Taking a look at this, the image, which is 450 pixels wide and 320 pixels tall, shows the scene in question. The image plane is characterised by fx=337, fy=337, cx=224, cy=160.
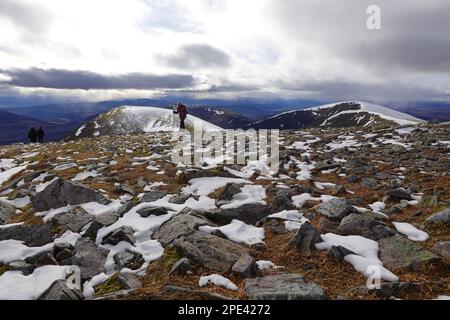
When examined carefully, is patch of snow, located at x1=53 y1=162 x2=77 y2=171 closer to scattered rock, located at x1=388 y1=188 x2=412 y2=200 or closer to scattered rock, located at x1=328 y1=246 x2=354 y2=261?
A: scattered rock, located at x1=328 y1=246 x2=354 y2=261

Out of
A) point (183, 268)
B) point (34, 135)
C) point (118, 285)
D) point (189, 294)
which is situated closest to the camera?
point (189, 294)

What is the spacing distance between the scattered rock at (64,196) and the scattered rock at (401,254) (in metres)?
9.69

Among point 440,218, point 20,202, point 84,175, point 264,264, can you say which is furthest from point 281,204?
point 84,175

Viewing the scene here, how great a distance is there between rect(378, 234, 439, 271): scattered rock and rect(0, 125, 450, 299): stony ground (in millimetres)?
39

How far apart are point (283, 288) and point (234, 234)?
10.4 ft

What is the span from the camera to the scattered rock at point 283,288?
647 centimetres

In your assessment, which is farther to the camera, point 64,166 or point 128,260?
point 64,166

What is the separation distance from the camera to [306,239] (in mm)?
8953

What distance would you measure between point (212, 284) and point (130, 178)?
10.8m

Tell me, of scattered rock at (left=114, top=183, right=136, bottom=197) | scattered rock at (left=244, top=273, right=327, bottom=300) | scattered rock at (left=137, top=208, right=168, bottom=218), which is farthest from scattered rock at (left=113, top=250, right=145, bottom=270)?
scattered rock at (left=114, top=183, right=136, bottom=197)

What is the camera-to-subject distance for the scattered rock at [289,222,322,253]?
877cm

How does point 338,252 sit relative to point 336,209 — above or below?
below

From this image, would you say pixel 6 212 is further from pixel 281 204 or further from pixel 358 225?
pixel 358 225

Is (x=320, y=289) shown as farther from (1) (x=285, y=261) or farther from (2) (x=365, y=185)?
(2) (x=365, y=185)
